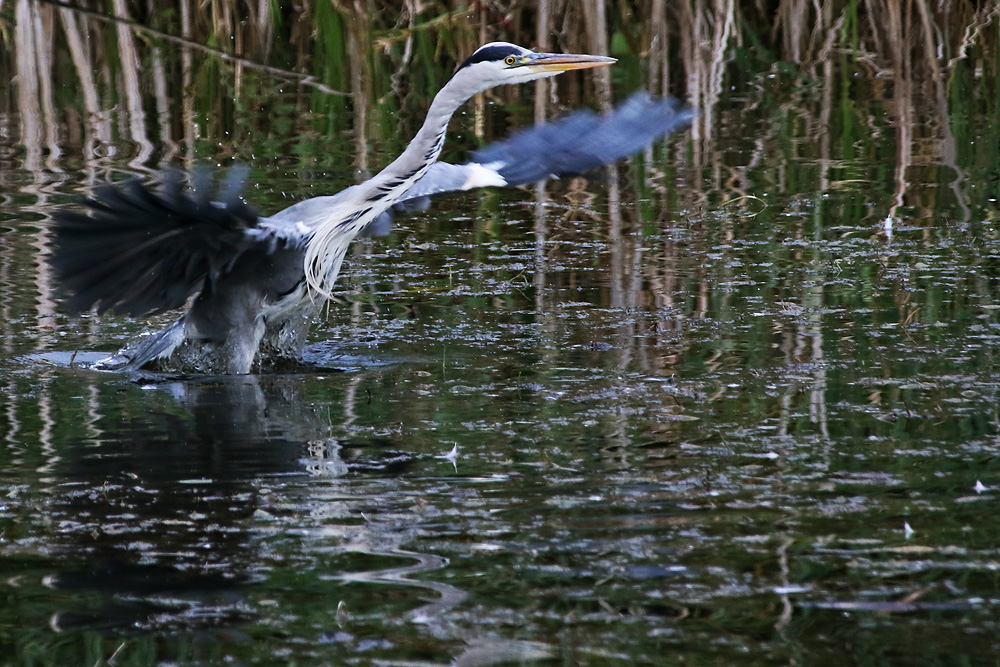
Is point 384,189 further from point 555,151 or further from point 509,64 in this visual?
point 555,151

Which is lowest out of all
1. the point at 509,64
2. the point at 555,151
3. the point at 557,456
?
the point at 557,456

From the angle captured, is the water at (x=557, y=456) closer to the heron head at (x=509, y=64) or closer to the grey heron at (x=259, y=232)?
the grey heron at (x=259, y=232)

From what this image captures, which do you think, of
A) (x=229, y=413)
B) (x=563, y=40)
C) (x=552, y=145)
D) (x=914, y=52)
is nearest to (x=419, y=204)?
(x=552, y=145)

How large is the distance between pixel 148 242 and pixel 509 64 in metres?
1.77

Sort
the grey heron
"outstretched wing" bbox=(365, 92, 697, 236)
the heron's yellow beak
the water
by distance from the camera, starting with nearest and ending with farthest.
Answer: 1. the water
2. the grey heron
3. the heron's yellow beak
4. "outstretched wing" bbox=(365, 92, 697, 236)

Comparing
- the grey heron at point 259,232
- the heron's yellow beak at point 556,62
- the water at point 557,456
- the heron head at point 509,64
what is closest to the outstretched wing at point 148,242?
the grey heron at point 259,232

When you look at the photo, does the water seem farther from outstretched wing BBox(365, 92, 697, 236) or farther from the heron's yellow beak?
the heron's yellow beak

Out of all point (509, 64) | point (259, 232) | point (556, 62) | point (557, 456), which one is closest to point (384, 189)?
point (259, 232)

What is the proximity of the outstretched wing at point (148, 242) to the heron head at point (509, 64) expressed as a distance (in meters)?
1.23

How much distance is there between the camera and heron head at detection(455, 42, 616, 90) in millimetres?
6121

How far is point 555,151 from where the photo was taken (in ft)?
21.9

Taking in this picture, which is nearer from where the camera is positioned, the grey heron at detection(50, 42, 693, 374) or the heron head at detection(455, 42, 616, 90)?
the grey heron at detection(50, 42, 693, 374)

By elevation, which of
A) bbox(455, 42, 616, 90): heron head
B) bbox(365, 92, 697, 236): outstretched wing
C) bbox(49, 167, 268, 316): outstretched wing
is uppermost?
bbox(455, 42, 616, 90): heron head

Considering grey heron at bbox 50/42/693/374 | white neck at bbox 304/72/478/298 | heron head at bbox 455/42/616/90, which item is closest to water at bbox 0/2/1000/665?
grey heron at bbox 50/42/693/374
